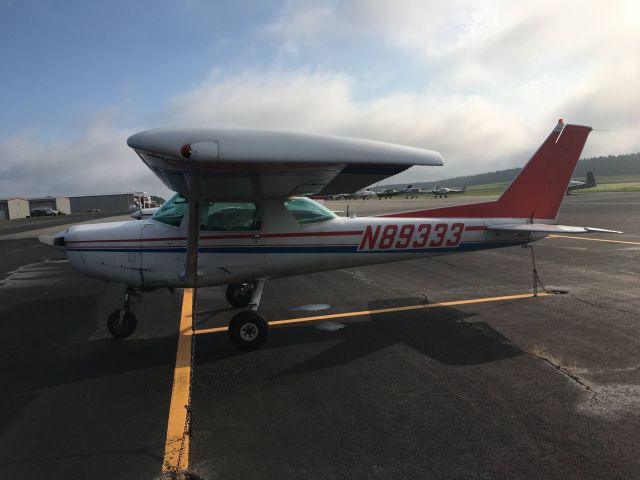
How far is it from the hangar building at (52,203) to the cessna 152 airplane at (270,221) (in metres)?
125

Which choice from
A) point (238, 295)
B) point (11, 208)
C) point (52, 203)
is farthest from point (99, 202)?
point (238, 295)

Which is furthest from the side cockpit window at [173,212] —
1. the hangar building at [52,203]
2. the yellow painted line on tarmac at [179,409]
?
the hangar building at [52,203]

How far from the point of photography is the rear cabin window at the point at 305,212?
5703mm

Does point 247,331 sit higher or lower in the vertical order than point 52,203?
lower

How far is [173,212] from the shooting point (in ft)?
18.0

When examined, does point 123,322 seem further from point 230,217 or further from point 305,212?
point 305,212

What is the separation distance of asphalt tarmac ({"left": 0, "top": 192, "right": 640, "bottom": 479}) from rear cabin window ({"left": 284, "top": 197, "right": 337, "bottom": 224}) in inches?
61.2

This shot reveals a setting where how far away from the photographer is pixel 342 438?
3115 mm

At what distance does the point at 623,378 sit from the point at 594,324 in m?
1.72

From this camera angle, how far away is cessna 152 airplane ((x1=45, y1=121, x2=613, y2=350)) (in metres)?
3.51

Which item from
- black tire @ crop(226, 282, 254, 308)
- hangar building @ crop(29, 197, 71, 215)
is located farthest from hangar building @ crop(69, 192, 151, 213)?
black tire @ crop(226, 282, 254, 308)

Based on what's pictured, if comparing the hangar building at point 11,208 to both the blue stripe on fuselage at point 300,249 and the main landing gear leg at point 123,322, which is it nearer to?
the main landing gear leg at point 123,322

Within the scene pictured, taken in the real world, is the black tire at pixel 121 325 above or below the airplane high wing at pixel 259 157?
below

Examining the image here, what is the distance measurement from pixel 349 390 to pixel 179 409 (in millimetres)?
1558
